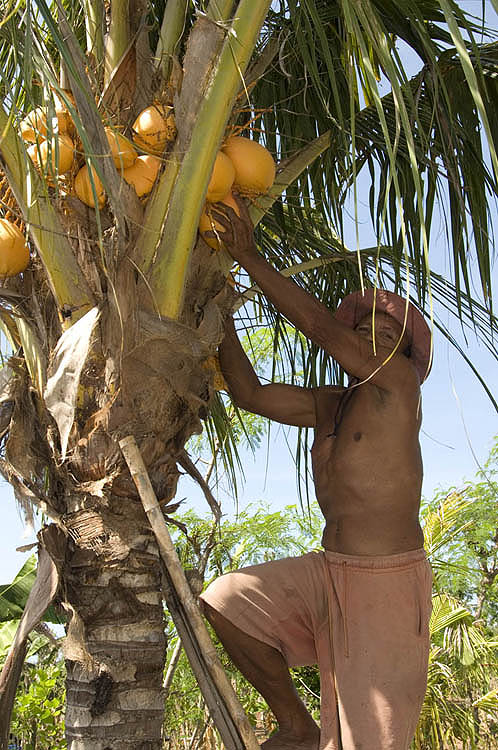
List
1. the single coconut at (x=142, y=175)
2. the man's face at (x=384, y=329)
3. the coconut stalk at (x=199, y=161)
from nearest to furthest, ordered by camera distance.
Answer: the coconut stalk at (x=199, y=161)
the single coconut at (x=142, y=175)
the man's face at (x=384, y=329)

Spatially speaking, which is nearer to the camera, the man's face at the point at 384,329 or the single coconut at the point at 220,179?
the single coconut at the point at 220,179

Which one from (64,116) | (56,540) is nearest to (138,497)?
(56,540)

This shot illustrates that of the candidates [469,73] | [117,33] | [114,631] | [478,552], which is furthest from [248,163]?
[478,552]

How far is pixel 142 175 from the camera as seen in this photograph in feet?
7.64

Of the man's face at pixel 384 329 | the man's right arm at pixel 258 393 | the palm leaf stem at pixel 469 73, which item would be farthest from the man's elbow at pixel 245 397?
the palm leaf stem at pixel 469 73

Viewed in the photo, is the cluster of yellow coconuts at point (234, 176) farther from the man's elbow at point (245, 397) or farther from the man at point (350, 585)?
the man's elbow at point (245, 397)

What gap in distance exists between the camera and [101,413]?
2.21 meters

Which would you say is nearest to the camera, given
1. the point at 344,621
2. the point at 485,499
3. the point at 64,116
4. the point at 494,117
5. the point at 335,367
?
the point at 64,116

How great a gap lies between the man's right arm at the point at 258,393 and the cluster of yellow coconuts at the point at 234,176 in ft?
1.72

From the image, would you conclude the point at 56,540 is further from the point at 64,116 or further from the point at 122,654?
the point at 64,116

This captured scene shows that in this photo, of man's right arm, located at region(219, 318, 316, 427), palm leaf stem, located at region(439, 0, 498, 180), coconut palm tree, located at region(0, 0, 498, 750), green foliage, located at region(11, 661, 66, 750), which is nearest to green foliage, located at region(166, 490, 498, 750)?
green foliage, located at region(11, 661, 66, 750)

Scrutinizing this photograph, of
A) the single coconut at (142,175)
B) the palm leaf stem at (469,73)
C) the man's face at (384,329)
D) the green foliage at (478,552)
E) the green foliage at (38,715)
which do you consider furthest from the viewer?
the green foliage at (478,552)

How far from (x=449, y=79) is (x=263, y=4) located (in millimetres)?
1223

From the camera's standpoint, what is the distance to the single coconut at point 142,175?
2324 mm
